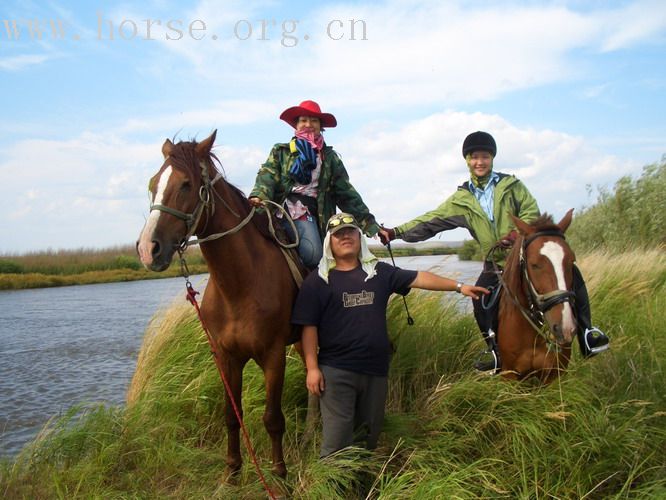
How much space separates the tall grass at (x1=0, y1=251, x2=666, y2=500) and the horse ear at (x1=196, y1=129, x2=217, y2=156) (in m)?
2.05

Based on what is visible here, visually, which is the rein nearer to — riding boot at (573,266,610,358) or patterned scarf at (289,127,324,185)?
patterned scarf at (289,127,324,185)

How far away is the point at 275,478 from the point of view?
145 inches

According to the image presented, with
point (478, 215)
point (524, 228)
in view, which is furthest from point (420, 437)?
point (478, 215)

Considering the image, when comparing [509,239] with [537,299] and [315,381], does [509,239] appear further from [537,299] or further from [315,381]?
[315,381]

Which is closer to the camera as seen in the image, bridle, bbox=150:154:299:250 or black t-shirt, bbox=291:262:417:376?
bridle, bbox=150:154:299:250

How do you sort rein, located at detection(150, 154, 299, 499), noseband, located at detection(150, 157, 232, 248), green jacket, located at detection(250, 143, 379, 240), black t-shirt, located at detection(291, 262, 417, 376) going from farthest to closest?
green jacket, located at detection(250, 143, 379, 240)
black t-shirt, located at detection(291, 262, 417, 376)
rein, located at detection(150, 154, 299, 499)
noseband, located at detection(150, 157, 232, 248)

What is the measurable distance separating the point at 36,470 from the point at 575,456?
368cm

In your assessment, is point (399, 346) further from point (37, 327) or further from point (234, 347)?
point (37, 327)

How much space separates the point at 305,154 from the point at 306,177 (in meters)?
0.19

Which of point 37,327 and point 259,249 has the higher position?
point 259,249

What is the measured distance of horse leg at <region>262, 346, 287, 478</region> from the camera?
12.0 feet

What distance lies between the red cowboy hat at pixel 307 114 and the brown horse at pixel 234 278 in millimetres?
1002

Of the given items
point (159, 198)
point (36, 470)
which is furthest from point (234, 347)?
point (36, 470)

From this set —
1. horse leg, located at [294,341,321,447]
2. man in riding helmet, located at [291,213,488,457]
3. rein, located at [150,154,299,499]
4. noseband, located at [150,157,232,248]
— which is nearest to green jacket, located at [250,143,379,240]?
rein, located at [150,154,299,499]
